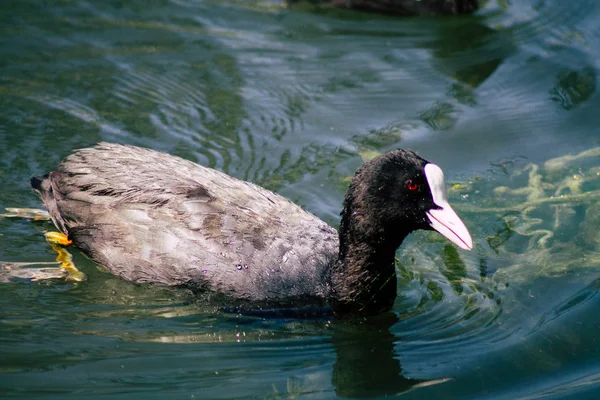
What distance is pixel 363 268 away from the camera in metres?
5.41

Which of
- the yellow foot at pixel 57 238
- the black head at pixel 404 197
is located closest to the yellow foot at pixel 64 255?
the yellow foot at pixel 57 238

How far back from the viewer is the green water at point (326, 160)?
4.87 m

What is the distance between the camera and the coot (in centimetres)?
519

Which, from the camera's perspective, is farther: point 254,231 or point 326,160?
point 326,160

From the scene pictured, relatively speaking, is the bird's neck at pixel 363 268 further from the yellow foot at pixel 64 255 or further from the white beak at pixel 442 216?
the yellow foot at pixel 64 255

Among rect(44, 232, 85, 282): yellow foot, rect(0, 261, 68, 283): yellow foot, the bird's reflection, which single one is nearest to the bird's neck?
the bird's reflection

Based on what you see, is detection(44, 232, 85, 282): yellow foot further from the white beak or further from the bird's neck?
the white beak

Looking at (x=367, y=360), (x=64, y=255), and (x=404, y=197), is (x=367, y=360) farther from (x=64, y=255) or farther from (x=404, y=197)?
(x=64, y=255)

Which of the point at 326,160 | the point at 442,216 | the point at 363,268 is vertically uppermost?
the point at 442,216

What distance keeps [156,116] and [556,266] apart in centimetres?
373

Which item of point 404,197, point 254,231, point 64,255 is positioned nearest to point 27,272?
point 64,255

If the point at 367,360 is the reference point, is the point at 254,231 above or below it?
above

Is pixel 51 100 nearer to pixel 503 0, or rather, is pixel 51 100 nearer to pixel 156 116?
pixel 156 116

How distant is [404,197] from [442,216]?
0.82 feet
